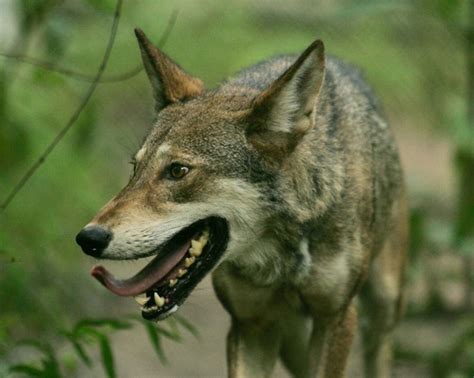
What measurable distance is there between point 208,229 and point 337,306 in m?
1.08

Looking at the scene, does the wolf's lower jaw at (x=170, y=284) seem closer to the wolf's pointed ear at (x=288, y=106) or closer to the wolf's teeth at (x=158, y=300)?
the wolf's teeth at (x=158, y=300)

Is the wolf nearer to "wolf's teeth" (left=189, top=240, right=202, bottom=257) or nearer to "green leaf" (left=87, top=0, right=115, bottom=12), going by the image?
"wolf's teeth" (left=189, top=240, right=202, bottom=257)

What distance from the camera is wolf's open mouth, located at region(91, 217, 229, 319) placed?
6.00m

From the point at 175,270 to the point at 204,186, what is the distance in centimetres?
47

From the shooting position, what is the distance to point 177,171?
20.0 feet

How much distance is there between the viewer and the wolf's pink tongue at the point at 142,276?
5945mm

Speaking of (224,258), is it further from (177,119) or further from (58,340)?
(58,340)

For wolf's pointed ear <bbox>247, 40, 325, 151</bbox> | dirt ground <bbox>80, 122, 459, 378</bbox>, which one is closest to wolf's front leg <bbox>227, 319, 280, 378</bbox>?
wolf's pointed ear <bbox>247, 40, 325, 151</bbox>

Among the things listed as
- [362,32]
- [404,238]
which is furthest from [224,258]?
[362,32]

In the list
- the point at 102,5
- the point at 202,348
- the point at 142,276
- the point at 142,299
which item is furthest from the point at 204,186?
the point at 202,348

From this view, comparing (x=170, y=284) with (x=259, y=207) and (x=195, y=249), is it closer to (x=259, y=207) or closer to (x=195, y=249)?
(x=195, y=249)

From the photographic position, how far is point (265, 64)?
759cm

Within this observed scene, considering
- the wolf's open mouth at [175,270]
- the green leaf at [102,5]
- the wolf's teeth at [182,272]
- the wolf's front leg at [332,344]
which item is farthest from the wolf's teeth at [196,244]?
the green leaf at [102,5]

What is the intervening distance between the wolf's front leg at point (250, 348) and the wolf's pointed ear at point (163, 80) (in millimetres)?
1420
